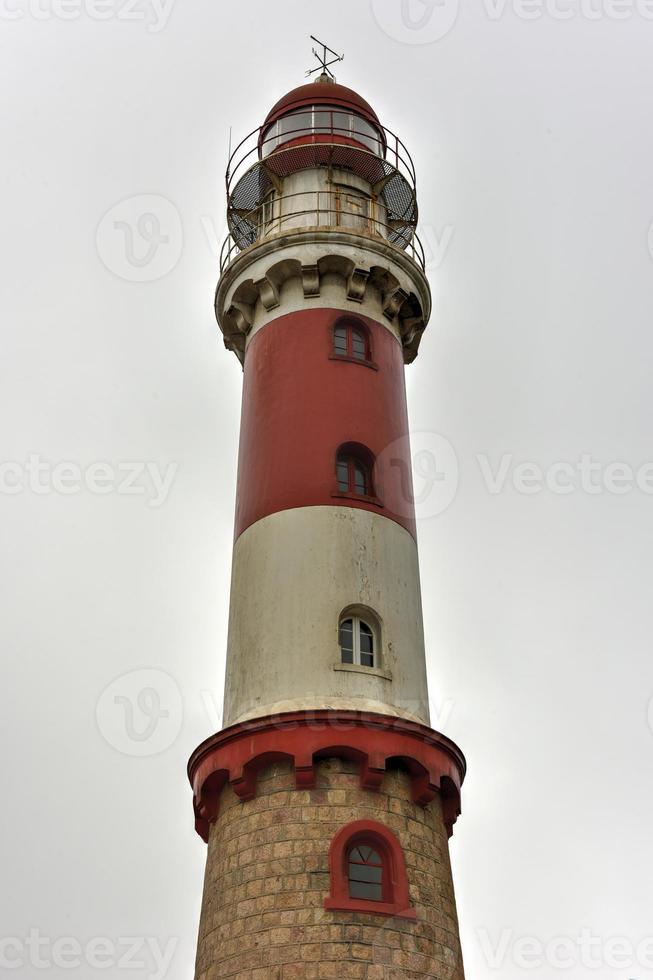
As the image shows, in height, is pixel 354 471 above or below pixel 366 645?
above

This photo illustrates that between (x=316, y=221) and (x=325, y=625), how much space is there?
1034cm

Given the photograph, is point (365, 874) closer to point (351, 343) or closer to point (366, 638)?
point (366, 638)

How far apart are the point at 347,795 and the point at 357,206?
14451mm

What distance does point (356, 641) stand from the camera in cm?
1850

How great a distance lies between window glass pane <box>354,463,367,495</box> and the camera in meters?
20.3

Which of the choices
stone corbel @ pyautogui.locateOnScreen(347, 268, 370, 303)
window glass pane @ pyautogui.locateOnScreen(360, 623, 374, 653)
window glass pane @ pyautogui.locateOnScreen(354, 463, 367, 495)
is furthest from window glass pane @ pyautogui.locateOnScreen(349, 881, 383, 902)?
stone corbel @ pyautogui.locateOnScreen(347, 268, 370, 303)

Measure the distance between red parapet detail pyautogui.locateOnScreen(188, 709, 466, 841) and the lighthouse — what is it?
0.03 m

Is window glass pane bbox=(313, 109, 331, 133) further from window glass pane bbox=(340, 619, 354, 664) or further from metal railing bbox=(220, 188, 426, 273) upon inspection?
window glass pane bbox=(340, 619, 354, 664)

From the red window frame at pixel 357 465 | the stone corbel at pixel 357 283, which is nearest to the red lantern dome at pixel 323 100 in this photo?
the stone corbel at pixel 357 283

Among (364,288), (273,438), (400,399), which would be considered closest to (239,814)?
(273,438)

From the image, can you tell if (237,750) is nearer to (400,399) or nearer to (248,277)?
(400,399)

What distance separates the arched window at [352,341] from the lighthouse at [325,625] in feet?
0.14

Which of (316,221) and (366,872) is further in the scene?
(316,221)

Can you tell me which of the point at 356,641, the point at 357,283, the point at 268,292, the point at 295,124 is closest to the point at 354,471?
the point at 356,641
